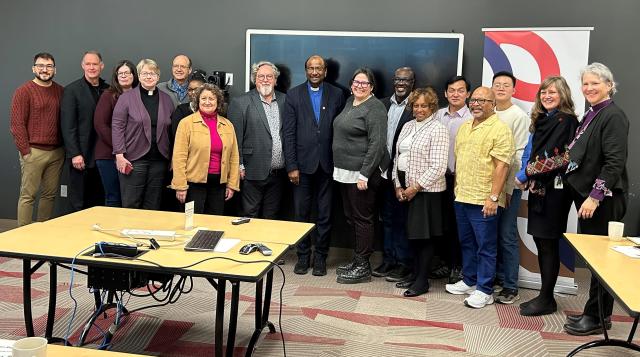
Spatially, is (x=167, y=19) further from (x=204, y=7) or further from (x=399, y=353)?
(x=399, y=353)

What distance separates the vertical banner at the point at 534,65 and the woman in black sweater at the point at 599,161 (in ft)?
3.04

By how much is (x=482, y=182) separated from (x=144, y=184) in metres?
2.58

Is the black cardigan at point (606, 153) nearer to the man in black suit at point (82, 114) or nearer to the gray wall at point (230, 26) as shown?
the gray wall at point (230, 26)

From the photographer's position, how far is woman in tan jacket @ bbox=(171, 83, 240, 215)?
162 inches

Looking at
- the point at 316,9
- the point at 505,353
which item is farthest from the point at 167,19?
the point at 505,353

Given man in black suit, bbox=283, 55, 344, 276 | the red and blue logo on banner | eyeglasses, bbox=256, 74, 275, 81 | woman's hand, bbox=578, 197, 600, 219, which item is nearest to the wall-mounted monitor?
the red and blue logo on banner

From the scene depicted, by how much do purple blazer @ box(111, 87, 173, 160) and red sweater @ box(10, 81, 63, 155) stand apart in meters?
0.79

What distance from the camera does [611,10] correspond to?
4.53 m

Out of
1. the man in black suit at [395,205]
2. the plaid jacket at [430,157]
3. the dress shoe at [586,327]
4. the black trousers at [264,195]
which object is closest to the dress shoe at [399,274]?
the man in black suit at [395,205]

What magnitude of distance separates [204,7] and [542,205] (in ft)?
11.5

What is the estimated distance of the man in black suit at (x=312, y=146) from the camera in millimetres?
4512

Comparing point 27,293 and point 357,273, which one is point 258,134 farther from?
point 27,293

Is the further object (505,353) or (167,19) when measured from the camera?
(167,19)

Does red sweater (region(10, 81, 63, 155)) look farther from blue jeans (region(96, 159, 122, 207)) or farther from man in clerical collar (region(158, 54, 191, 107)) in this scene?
man in clerical collar (region(158, 54, 191, 107))
